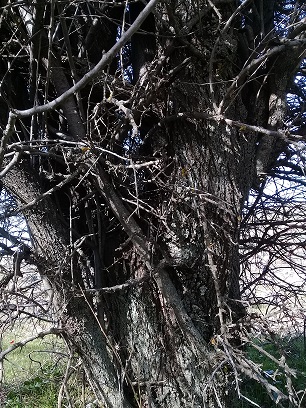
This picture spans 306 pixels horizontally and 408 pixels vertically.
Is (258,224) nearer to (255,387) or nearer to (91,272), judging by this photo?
(91,272)

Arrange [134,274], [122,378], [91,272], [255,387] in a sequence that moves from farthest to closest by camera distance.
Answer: [255,387], [91,272], [134,274], [122,378]

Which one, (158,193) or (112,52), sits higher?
(158,193)

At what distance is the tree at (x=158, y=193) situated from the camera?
218cm

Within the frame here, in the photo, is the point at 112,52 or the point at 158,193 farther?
the point at 158,193

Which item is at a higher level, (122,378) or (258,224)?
(258,224)

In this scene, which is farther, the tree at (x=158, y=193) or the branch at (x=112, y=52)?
the tree at (x=158, y=193)

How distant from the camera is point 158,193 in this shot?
91.5 inches

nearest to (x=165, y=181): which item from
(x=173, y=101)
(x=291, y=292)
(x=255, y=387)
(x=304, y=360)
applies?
Answer: (x=173, y=101)

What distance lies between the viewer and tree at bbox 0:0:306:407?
86.0 inches

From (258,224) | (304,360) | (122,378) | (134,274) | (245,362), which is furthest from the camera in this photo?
(304,360)

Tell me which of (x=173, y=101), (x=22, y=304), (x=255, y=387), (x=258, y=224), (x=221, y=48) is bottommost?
(x=255, y=387)

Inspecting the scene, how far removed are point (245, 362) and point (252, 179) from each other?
0.99 meters

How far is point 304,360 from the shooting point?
4.14 meters

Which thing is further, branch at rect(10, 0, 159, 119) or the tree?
the tree
